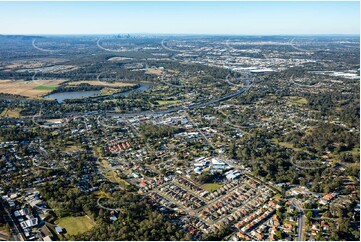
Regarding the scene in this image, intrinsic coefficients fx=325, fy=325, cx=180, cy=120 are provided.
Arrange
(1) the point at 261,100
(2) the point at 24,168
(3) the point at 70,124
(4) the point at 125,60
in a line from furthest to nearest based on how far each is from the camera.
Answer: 1. (4) the point at 125,60
2. (1) the point at 261,100
3. (3) the point at 70,124
4. (2) the point at 24,168

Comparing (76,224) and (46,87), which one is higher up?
(46,87)

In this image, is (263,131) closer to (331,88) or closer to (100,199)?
(100,199)

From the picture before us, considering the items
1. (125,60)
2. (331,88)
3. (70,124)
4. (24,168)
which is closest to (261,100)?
(331,88)

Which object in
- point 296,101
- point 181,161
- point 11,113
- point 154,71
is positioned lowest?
point 181,161

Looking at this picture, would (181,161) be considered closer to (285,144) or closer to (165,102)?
(285,144)

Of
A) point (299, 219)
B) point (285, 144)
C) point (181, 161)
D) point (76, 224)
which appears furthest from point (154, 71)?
point (299, 219)

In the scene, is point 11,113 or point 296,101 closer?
point 11,113
